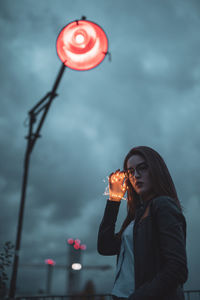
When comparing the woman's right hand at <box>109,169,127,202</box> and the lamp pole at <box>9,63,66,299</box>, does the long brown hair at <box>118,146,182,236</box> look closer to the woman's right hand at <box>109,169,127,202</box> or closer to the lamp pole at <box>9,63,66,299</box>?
the woman's right hand at <box>109,169,127,202</box>

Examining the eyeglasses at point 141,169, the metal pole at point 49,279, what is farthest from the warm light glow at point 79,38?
the metal pole at point 49,279

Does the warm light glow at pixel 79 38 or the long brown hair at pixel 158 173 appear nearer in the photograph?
the long brown hair at pixel 158 173

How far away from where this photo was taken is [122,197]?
101 inches

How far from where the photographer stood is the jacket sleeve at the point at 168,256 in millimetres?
1507

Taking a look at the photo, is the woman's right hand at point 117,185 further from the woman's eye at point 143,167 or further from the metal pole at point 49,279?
the metal pole at point 49,279

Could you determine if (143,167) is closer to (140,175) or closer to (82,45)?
(140,175)

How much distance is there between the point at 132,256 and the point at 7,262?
11.5 ft

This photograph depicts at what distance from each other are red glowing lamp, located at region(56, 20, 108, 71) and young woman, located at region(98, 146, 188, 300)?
2428 mm

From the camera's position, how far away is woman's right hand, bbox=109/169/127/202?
2.53 m

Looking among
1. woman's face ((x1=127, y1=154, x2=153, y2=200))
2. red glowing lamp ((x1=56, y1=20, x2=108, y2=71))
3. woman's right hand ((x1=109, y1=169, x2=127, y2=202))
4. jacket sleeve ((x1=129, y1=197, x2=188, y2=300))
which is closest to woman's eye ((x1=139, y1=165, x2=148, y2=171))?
woman's face ((x1=127, y1=154, x2=153, y2=200))

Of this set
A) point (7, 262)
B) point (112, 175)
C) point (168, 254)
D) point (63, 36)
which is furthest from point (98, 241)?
point (63, 36)

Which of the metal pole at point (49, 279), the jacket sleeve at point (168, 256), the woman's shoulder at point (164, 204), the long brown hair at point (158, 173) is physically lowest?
the jacket sleeve at point (168, 256)

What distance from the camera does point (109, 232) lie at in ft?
8.08

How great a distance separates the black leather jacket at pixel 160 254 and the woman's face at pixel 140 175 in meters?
0.25
